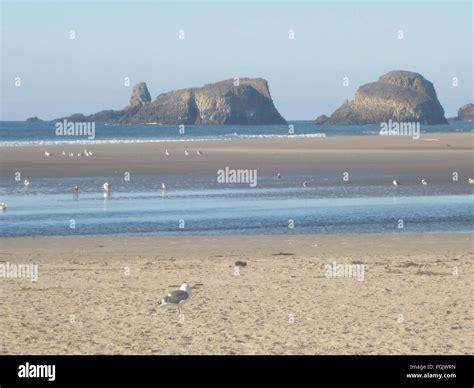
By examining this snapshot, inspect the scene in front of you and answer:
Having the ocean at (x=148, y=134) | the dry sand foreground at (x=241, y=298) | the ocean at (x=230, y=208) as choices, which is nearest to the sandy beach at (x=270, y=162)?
the ocean at (x=230, y=208)

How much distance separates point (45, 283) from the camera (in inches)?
605

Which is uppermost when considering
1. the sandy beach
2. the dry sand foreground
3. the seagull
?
the sandy beach

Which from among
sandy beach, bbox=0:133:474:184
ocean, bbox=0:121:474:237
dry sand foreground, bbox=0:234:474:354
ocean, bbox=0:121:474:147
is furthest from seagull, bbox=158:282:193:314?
ocean, bbox=0:121:474:147

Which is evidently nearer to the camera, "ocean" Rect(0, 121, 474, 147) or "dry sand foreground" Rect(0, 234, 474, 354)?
"dry sand foreground" Rect(0, 234, 474, 354)

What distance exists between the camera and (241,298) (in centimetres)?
1394

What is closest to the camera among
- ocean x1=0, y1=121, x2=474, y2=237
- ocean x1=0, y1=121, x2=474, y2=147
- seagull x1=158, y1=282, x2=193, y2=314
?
seagull x1=158, y1=282, x2=193, y2=314

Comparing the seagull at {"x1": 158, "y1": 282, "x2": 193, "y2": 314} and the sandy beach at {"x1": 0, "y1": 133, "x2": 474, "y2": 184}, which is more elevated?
the sandy beach at {"x1": 0, "y1": 133, "x2": 474, "y2": 184}

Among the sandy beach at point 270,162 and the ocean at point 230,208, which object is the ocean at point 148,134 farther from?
the ocean at point 230,208

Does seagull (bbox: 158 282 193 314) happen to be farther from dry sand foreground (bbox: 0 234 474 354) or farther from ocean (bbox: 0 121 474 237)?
ocean (bbox: 0 121 474 237)

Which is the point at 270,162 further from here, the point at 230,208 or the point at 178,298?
the point at 178,298

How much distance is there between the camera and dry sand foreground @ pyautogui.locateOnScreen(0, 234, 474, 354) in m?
11.3

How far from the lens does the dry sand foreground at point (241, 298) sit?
11.3m

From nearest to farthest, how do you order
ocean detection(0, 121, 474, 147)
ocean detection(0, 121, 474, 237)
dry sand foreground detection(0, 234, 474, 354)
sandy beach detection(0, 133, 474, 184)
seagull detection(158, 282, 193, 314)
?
dry sand foreground detection(0, 234, 474, 354)
seagull detection(158, 282, 193, 314)
ocean detection(0, 121, 474, 237)
sandy beach detection(0, 133, 474, 184)
ocean detection(0, 121, 474, 147)
